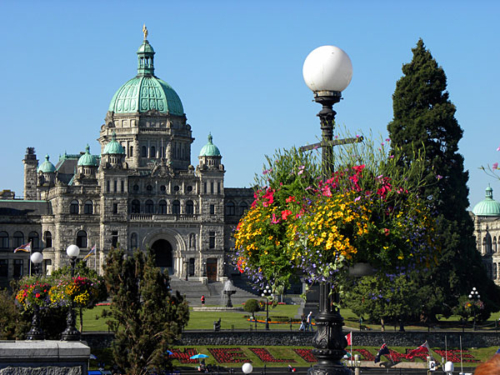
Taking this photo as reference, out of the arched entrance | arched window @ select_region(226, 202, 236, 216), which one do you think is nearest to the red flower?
the arched entrance

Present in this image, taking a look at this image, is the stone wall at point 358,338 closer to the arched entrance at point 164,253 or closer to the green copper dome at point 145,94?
the arched entrance at point 164,253

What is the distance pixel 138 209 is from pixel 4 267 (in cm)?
1870

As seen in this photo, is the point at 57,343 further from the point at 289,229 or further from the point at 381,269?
the point at 381,269

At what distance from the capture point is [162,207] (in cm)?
12031

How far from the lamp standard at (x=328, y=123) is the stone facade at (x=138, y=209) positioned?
10000cm

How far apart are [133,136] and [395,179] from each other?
109 m

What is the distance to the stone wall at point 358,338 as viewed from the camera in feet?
227

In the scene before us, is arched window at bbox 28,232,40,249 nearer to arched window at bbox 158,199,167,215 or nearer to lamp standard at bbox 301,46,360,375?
arched window at bbox 158,199,167,215

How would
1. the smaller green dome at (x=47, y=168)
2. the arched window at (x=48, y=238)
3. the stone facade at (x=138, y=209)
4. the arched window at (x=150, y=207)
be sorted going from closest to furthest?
the stone facade at (x=138, y=209) < the arched window at (x=150, y=207) < the arched window at (x=48, y=238) < the smaller green dome at (x=47, y=168)

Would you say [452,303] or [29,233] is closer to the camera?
[452,303]

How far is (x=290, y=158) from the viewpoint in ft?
63.0

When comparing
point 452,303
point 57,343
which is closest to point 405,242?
point 57,343

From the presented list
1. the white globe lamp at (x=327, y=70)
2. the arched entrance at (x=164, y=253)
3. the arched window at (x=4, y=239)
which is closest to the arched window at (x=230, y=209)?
the arched entrance at (x=164, y=253)

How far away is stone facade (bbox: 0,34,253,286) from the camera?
386 ft
